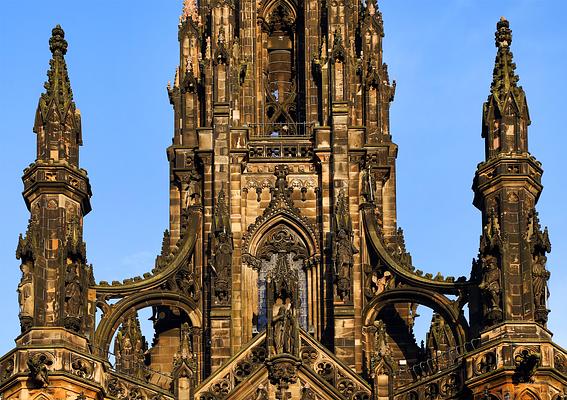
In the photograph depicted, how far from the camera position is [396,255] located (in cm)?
7031

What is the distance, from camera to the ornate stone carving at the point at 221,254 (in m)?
69.0

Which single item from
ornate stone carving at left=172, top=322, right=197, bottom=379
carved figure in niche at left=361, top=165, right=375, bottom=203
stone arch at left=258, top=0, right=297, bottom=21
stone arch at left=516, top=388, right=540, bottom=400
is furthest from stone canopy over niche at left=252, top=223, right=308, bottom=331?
stone arch at left=516, top=388, right=540, bottom=400

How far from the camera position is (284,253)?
70812 millimetres

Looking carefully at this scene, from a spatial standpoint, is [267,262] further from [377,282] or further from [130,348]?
[130,348]

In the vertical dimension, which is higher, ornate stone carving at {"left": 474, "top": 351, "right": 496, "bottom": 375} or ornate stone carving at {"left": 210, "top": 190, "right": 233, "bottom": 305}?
ornate stone carving at {"left": 210, "top": 190, "right": 233, "bottom": 305}

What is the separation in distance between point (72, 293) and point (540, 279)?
10.5m

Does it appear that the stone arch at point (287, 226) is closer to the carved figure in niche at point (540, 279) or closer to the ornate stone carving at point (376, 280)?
the ornate stone carving at point (376, 280)

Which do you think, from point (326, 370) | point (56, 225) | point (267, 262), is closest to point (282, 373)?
point (326, 370)

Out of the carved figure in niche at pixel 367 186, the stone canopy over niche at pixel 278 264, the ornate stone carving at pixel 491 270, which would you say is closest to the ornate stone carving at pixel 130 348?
the stone canopy over niche at pixel 278 264

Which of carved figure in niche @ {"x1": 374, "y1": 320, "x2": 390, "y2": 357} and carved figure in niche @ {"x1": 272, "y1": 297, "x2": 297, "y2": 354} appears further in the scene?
carved figure in niche @ {"x1": 374, "y1": 320, "x2": 390, "y2": 357}

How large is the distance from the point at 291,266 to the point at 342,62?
549 centimetres

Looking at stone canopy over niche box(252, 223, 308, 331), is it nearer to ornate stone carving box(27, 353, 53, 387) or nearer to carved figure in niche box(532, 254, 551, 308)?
carved figure in niche box(532, 254, 551, 308)

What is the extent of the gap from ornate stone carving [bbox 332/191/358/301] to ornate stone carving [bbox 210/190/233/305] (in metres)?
2.51

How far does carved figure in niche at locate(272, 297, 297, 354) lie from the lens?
66562 mm
